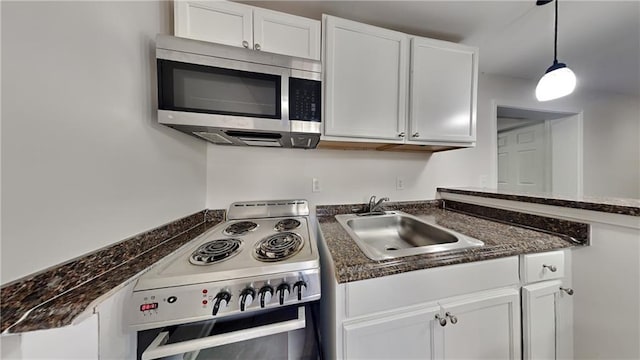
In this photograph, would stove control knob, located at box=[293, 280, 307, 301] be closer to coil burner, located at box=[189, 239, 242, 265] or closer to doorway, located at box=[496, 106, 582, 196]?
coil burner, located at box=[189, 239, 242, 265]

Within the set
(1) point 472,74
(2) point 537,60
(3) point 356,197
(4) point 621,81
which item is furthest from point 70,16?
(4) point 621,81

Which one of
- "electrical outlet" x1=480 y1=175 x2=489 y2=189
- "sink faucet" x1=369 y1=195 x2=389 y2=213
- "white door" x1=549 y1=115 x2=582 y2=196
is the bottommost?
"sink faucet" x1=369 y1=195 x2=389 y2=213

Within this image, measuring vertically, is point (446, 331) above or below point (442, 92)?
below

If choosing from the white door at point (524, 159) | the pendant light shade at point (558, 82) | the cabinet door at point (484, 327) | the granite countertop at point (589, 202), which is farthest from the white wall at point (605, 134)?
the cabinet door at point (484, 327)

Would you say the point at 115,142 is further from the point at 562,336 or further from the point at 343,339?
the point at 562,336

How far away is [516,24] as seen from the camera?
133cm

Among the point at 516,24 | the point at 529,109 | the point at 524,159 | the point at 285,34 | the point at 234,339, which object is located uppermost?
the point at 516,24

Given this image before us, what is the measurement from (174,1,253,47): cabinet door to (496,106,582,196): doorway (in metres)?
2.42

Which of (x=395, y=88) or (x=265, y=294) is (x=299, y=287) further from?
(x=395, y=88)

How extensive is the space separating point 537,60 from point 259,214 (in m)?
2.68

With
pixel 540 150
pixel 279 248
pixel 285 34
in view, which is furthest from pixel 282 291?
pixel 540 150

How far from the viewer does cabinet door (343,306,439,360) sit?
708mm

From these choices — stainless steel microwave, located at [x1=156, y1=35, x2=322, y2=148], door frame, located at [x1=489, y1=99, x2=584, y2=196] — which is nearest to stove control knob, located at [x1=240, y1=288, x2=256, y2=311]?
stainless steel microwave, located at [x1=156, y1=35, x2=322, y2=148]

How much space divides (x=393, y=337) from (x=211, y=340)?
646mm
